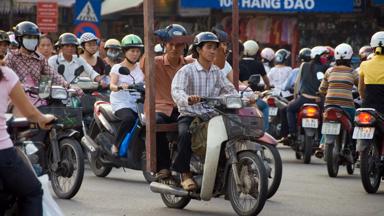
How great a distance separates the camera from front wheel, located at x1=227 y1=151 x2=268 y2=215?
358 inches

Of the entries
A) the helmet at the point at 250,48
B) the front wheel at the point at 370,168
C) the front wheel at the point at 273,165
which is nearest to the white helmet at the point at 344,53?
the helmet at the point at 250,48

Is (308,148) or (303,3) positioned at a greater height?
(303,3)

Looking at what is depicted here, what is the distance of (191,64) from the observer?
9.91 metres

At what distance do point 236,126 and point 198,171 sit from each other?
2.15 ft

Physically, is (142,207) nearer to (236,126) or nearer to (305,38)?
(236,126)

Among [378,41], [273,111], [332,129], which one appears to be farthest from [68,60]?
[273,111]

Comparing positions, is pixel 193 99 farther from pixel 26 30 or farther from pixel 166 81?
pixel 26 30

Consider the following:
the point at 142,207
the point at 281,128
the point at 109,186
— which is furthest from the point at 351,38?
the point at 142,207

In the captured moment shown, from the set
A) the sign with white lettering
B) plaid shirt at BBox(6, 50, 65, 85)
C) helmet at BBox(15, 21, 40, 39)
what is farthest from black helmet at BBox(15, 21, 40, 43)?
the sign with white lettering

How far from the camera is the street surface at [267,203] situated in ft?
33.1

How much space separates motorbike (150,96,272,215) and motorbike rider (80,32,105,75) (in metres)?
6.08

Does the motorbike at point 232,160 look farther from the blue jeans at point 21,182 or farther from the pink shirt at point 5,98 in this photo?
the pink shirt at point 5,98

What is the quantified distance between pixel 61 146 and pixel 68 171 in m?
0.31

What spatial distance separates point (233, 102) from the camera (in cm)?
959
